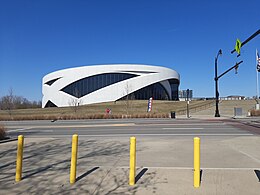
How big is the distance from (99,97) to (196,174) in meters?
79.6

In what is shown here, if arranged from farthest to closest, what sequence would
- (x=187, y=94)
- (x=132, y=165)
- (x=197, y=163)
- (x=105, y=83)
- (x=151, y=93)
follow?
(x=151, y=93) → (x=105, y=83) → (x=187, y=94) → (x=132, y=165) → (x=197, y=163)

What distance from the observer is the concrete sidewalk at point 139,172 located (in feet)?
14.7

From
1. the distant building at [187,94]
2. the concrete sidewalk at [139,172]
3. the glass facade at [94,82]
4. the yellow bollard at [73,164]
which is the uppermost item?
the glass facade at [94,82]

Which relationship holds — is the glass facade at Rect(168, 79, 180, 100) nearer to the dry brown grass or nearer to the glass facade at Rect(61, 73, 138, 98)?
the glass facade at Rect(61, 73, 138, 98)

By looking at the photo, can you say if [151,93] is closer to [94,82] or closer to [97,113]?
[94,82]

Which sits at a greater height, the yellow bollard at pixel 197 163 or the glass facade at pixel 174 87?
the glass facade at pixel 174 87

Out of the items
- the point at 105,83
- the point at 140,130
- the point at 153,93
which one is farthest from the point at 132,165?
the point at 153,93

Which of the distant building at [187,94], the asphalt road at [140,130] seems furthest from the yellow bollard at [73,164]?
the distant building at [187,94]

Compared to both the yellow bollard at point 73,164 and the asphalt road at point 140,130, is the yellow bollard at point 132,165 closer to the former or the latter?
the yellow bollard at point 73,164

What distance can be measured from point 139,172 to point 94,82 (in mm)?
80317

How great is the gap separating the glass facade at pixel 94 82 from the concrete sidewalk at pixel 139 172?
75779 mm

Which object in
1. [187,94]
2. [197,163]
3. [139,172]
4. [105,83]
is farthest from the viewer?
[105,83]

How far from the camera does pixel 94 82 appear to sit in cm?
8450

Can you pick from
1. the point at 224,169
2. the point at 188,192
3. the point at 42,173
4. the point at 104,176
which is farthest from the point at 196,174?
the point at 42,173
